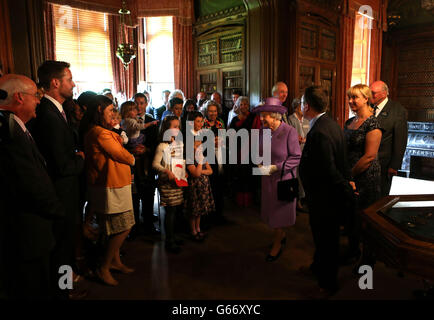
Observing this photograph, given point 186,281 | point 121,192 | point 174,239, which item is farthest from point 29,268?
point 174,239

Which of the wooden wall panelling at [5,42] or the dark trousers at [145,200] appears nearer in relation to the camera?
the dark trousers at [145,200]

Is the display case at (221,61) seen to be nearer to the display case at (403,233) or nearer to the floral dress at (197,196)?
the floral dress at (197,196)

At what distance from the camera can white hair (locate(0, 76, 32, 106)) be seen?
1.68 meters

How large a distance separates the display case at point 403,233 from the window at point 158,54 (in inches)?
258

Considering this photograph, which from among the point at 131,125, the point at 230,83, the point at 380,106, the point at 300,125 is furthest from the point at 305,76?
the point at 131,125

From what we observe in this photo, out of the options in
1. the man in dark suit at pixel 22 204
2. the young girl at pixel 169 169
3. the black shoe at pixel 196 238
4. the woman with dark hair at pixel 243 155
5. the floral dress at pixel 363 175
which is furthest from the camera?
the woman with dark hair at pixel 243 155

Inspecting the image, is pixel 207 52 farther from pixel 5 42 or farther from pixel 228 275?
pixel 228 275

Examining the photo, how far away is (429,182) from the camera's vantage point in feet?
20.9

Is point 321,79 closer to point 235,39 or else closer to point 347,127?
point 235,39

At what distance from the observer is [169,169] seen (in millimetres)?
3066

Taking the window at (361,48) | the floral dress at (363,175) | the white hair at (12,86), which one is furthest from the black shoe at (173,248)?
the window at (361,48)

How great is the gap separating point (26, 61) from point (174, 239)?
3.83m

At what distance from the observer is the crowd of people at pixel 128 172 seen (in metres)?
1.63

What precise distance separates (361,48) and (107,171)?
7240 millimetres
